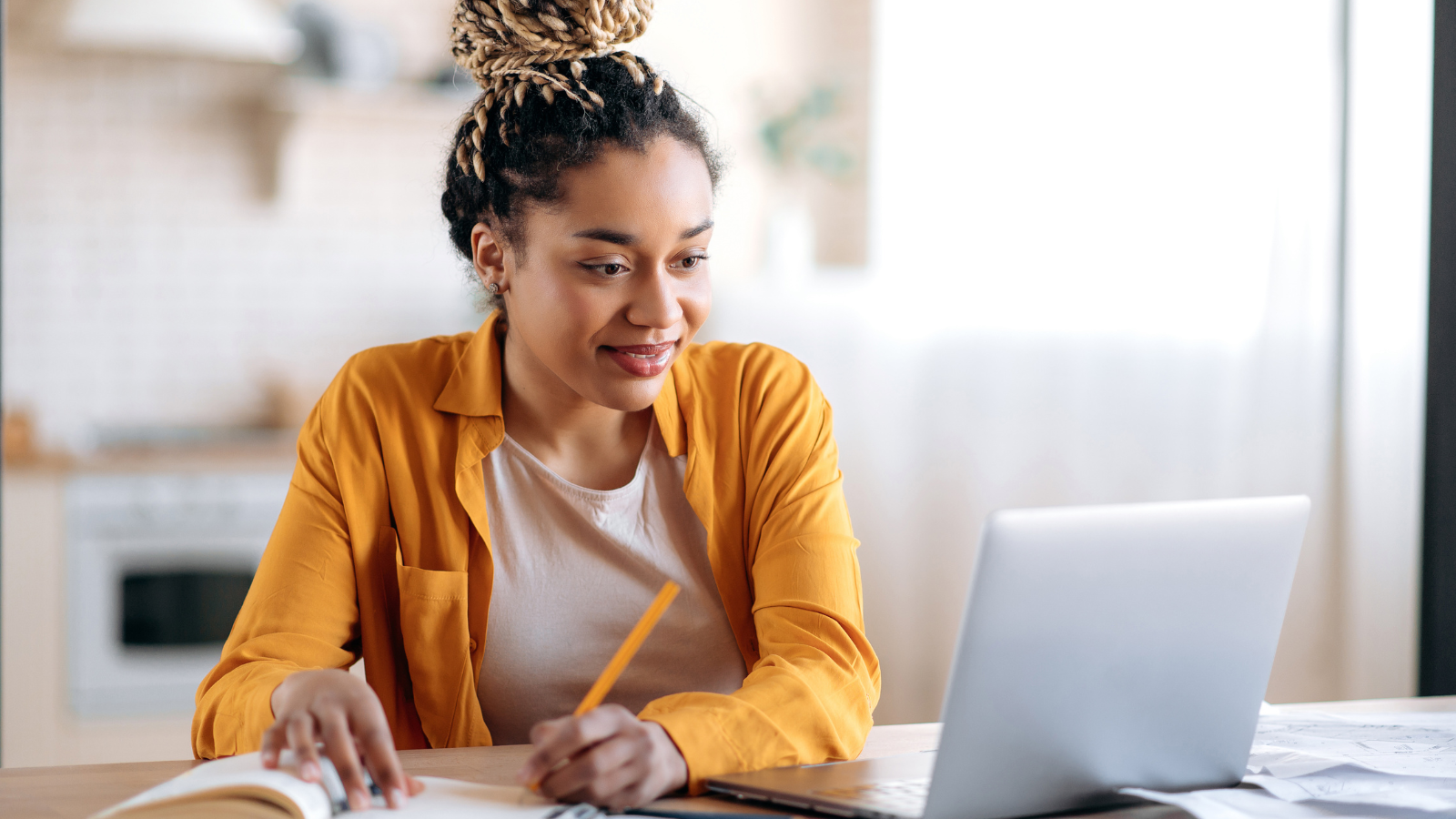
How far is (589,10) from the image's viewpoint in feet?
4.09

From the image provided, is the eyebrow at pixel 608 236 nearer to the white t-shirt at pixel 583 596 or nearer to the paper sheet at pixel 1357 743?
the white t-shirt at pixel 583 596

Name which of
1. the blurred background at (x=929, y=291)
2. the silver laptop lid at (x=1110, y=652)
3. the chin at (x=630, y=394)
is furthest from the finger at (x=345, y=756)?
the blurred background at (x=929, y=291)

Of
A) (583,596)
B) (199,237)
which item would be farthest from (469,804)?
(199,237)

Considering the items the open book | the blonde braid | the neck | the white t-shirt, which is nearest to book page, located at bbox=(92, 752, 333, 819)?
the open book

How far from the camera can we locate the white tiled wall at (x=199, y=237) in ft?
10.9

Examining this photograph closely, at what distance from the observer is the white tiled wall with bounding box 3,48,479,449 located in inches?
131

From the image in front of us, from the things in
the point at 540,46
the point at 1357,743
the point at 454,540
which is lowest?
the point at 1357,743

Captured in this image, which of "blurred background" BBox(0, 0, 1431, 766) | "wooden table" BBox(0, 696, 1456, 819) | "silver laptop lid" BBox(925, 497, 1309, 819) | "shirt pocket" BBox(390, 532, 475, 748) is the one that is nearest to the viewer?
"silver laptop lid" BBox(925, 497, 1309, 819)

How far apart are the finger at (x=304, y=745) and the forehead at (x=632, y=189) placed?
0.56 m

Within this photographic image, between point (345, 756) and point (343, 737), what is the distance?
17 millimetres

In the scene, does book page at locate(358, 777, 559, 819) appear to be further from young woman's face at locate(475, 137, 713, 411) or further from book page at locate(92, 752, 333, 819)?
young woman's face at locate(475, 137, 713, 411)

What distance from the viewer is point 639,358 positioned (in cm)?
Answer: 122

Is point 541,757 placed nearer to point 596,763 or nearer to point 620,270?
point 596,763

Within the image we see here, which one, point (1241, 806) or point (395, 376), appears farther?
point (395, 376)
